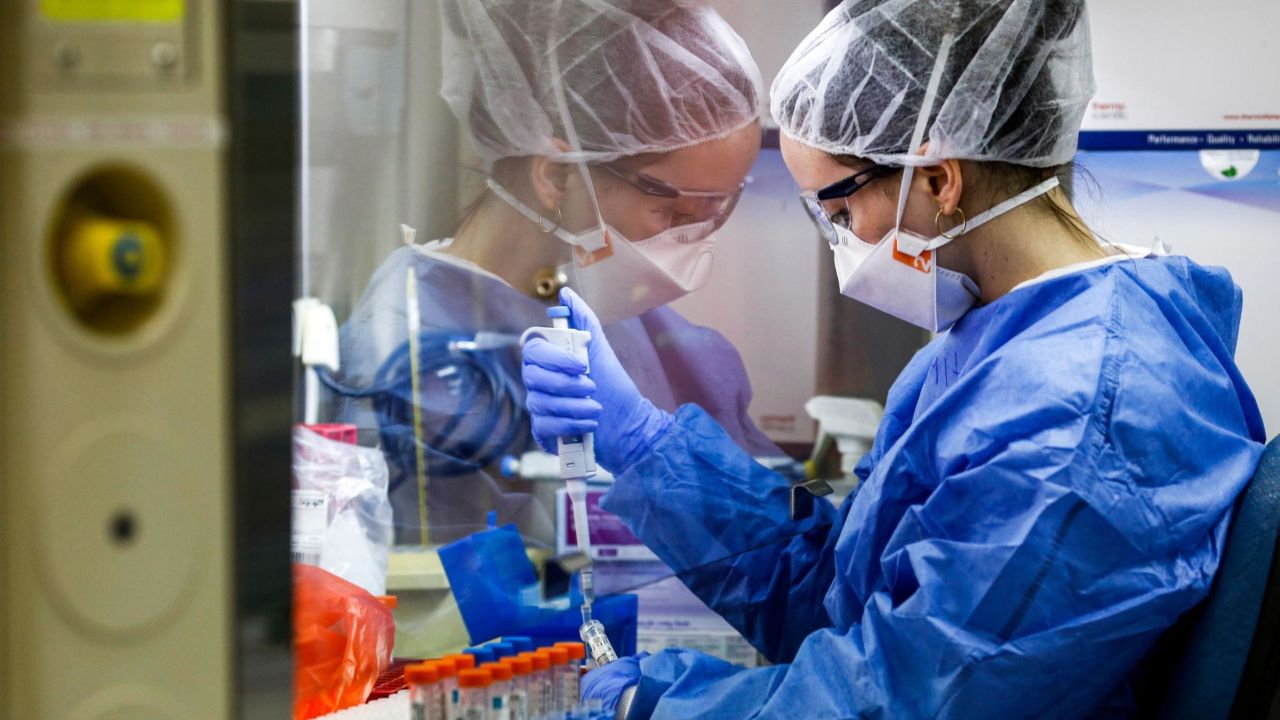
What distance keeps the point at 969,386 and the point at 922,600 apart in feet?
0.97

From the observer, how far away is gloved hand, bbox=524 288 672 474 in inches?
55.5

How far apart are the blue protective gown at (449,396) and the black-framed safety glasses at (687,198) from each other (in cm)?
20

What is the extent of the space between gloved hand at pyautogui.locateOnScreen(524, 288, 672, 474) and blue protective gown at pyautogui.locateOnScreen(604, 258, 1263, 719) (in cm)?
4

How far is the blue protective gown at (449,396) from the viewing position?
1.29 meters

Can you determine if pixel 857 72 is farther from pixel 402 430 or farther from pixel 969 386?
pixel 402 430

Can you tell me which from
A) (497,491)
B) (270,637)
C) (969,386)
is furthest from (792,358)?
(270,637)

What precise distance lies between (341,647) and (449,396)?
0.33 metres

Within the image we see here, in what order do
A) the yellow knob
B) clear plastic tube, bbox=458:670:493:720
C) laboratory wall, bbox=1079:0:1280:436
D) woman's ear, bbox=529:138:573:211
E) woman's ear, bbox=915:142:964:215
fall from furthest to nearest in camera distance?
laboratory wall, bbox=1079:0:1280:436, woman's ear, bbox=915:142:964:215, woman's ear, bbox=529:138:573:211, clear plastic tube, bbox=458:670:493:720, the yellow knob

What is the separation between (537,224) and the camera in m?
1.38

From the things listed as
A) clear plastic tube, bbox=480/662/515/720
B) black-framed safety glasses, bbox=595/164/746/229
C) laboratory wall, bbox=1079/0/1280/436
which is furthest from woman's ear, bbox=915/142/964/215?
laboratory wall, bbox=1079/0/1280/436

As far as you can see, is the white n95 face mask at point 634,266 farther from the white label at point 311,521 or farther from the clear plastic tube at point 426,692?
the clear plastic tube at point 426,692

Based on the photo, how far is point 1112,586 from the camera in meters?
1.20

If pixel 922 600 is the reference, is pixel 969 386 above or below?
above

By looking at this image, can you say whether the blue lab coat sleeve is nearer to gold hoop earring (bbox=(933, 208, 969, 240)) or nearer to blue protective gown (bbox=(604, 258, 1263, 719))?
blue protective gown (bbox=(604, 258, 1263, 719))
